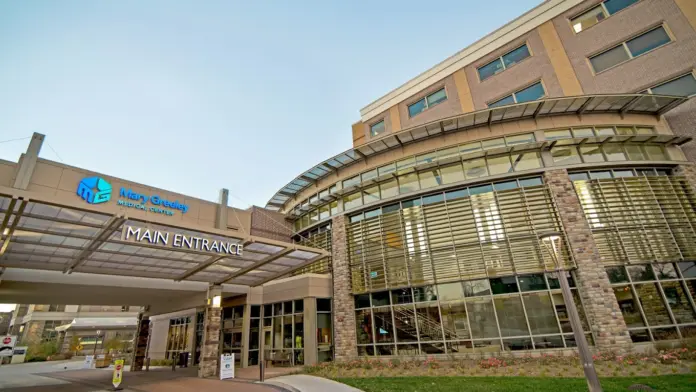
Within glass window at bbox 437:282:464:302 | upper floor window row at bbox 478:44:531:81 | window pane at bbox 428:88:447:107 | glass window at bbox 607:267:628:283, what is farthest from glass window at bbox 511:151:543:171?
window pane at bbox 428:88:447:107

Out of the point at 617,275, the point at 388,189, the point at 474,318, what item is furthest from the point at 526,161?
the point at 474,318

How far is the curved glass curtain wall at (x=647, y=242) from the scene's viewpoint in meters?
12.7

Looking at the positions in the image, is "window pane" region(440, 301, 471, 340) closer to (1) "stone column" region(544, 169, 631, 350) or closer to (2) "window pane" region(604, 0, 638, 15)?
(1) "stone column" region(544, 169, 631, 350)

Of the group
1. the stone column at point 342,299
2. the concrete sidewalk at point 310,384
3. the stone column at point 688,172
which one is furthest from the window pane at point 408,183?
the stone column at point 688,172

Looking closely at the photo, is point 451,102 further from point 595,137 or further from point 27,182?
point 27,182

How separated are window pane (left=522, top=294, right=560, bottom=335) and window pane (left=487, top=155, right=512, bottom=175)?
5485 millimetres

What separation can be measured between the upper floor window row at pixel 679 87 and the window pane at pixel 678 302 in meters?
9.21

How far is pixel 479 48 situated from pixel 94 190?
22366 millimetres

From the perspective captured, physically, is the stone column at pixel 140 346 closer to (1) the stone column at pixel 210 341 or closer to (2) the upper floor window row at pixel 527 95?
(1) the stone column at pixel 210 341

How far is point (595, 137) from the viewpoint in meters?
14.7

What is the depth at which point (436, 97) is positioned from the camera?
22.3 meters

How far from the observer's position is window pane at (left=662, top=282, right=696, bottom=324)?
12578 millimetres

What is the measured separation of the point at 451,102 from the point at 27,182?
2121 centimetres

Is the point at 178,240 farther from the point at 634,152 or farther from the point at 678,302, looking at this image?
the point at 634,152
